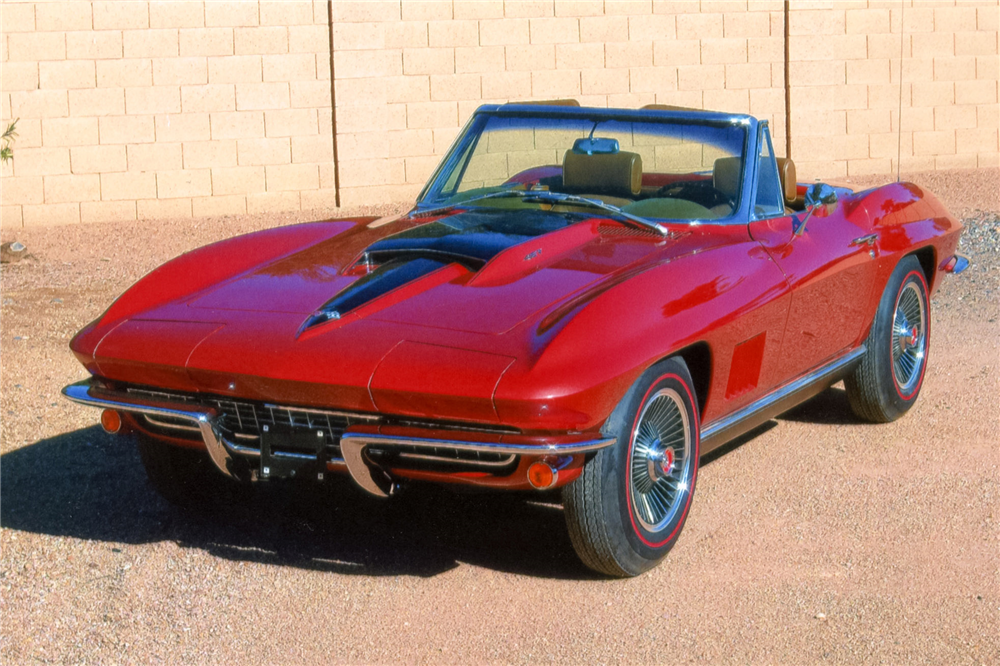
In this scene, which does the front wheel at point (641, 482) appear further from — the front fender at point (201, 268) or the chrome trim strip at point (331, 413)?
the front fender at point (201, 268)

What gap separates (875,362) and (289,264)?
8.78ft

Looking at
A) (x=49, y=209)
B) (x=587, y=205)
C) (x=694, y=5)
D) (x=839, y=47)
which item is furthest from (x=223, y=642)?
(x=839, y=47)

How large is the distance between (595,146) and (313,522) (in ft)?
6.32

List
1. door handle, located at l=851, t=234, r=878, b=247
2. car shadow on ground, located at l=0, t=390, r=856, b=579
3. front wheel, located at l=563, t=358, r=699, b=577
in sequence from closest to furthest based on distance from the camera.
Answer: front wheel, located at l=563, t=358, r=699, b=577
car shadow on ground, located at l=0, t=390, r=856, b=579
door handle, located at l=851, t=234, r=878, b=247

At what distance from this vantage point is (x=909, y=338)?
19.1ft

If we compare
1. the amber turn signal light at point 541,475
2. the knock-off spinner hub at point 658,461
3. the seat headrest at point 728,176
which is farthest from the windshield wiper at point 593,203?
the amber turn signal light at point 541,475

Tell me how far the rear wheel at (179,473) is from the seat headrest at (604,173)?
1.87 meters

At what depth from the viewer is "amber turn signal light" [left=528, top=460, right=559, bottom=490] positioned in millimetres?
3574

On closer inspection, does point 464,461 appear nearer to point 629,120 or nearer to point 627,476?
point 627,476

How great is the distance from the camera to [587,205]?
192 inches

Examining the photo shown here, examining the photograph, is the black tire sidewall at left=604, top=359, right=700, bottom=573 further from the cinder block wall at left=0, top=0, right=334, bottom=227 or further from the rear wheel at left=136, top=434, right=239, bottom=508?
the cinder block wall at left=0, top=0, right=334, bottom=227

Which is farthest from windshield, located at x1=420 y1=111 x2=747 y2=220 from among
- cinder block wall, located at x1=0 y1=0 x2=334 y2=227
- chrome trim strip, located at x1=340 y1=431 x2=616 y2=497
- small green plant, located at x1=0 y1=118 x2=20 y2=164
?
small green plant, located at x1=0 y1=118 x2=20 y2=164

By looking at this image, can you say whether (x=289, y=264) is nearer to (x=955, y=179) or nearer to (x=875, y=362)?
(x=875, y=362)

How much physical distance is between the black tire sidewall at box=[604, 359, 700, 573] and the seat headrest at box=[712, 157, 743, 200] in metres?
1.13
